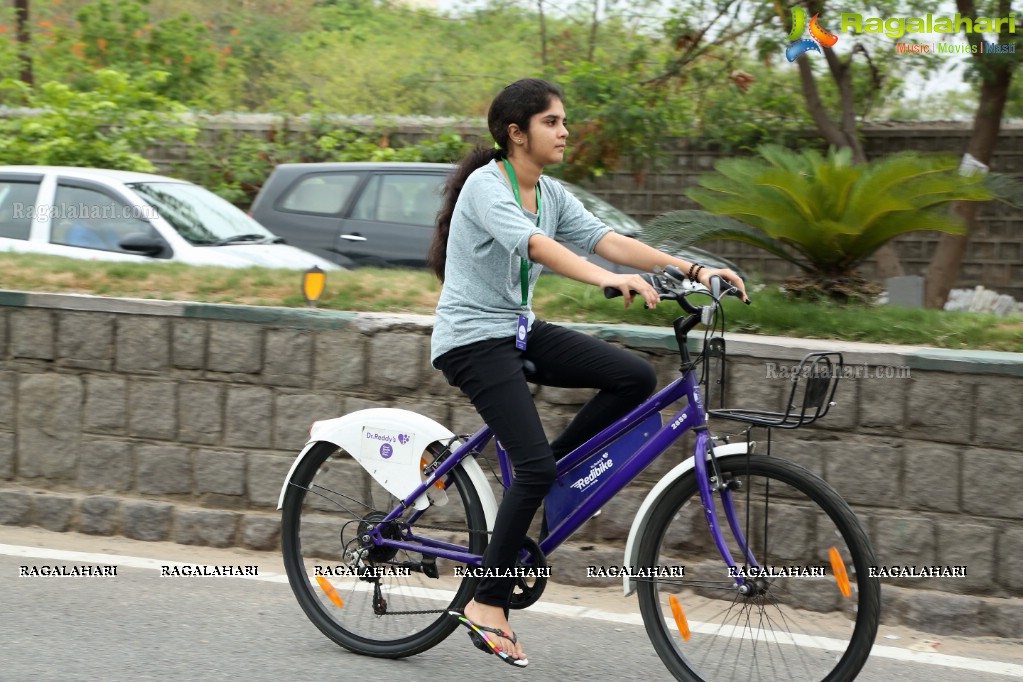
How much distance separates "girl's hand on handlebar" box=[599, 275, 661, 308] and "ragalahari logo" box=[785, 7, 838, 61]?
909 cm

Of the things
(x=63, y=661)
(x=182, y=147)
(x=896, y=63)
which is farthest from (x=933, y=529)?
(x=182, y=147)

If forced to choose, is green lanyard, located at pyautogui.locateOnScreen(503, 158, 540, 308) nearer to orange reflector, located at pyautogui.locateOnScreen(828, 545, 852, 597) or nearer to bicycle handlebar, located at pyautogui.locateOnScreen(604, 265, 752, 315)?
bicycle handlebar, located at pyautogui.locateOnScreen(604, 265, 752, 315)

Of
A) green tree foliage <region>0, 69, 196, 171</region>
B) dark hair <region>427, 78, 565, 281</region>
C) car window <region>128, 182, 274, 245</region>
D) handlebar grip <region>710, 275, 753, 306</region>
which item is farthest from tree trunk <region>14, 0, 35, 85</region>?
handlebar grip <region>710, 275, 753, 306</region>

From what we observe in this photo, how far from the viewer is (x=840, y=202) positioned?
244 inches

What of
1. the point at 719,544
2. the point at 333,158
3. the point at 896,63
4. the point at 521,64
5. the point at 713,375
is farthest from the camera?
the point at 521,64

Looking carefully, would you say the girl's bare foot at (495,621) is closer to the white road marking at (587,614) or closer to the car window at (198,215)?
the white road marking at (587,614)

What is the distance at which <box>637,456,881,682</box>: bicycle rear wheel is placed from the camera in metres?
3.71

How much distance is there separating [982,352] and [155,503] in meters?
3.81

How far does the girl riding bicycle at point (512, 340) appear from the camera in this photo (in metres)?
4.03

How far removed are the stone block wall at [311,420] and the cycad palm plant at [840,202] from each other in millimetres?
1132

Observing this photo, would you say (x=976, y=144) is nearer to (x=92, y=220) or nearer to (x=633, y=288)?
(x=92, y=220)

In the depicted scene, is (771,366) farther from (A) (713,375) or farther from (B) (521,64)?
(B) (521,64)

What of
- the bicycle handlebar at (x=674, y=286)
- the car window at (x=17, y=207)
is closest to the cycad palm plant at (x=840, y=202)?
the bicycle handlebar at (x=674, y=286)

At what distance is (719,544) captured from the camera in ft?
12.6
